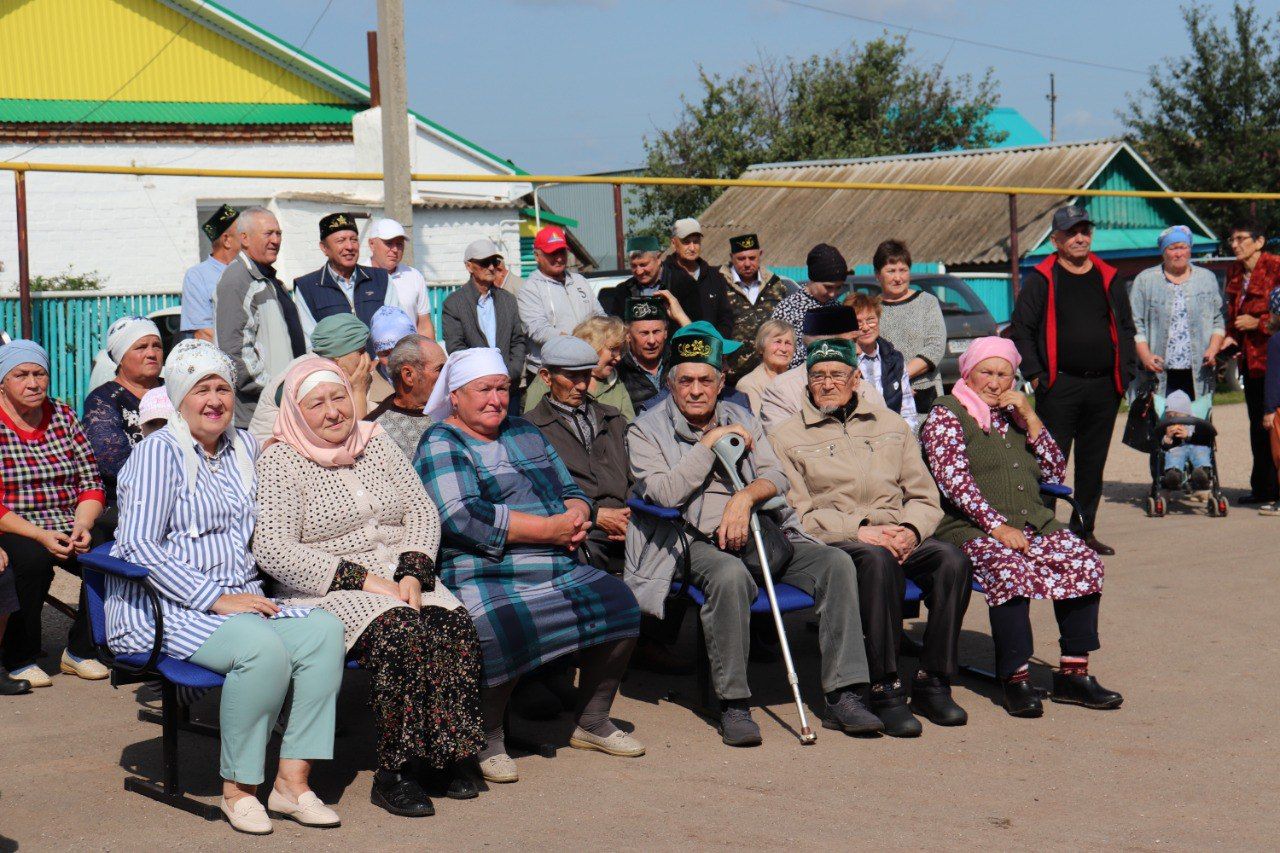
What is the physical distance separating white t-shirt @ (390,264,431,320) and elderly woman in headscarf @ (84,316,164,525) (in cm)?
178

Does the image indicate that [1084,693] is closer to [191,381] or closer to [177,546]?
[177,546]

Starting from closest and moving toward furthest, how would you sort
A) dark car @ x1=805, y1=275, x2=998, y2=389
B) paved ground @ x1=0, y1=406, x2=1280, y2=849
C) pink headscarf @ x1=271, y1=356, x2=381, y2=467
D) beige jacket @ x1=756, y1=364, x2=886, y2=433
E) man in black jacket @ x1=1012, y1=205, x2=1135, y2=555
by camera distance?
paved ground @ x1=0, y1=406, x2=1280, y2=849
pink headscarf @ x1=271, y1=356, x2=381, y2=467
beige jacket @ x1=756, y1=364, x2=886, y2=433
man in black jacket @ x1=1012, y1=205, x2=1135, y2=555
dark car @ x1=805, y1=275, x2=998, y2=389

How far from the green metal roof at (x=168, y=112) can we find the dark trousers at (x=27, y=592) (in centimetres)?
1637

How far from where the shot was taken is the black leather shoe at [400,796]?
4.75 metres

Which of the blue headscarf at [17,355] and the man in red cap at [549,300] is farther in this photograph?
the man in red cap at [549,300]

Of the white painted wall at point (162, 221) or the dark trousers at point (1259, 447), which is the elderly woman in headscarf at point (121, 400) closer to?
the dark trousers at point (1259, 447)

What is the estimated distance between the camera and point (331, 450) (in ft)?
17.0

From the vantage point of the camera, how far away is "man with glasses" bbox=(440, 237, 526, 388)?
8.28 metres

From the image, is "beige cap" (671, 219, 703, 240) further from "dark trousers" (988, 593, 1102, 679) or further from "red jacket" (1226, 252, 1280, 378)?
"red jacket" (1226, 252, 1280, 378)

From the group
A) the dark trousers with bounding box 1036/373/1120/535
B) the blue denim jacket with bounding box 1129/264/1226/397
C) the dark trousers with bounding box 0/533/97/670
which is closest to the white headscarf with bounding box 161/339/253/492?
the dark trousers with bounding box 0/533/97/670

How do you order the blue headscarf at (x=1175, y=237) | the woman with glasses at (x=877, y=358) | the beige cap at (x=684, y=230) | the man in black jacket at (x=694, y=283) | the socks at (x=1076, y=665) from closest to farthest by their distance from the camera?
the socks at (x=1076, y=665) < the woman with glasses at (x=877, y=358) < the man in black jacket at (x=694, y=283) < the beige cap at (x=684, y=230) < the blue headscarf at (x=1175, y=237)

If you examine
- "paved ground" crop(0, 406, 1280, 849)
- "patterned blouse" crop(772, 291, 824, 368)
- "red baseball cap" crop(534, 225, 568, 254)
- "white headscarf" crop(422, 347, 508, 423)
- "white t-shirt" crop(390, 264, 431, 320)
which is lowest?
"paved ground" crop(0, 406, 1280, 849)

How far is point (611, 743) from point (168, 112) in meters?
18.6

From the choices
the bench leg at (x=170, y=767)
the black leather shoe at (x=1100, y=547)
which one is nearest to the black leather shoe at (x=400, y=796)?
the bench leg at (x=170, y=767)
